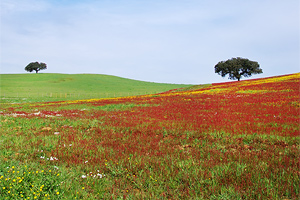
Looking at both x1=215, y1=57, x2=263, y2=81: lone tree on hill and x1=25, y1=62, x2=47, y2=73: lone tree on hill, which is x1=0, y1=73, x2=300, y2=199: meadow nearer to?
x1=215, y1=57, x2=263, y2=81: lone tree on hill

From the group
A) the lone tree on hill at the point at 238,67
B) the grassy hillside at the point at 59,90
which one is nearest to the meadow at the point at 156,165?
the grassy hillside at the point at 59,90

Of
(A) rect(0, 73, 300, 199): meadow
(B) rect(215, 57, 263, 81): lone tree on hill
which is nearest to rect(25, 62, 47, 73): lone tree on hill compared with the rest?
(B) rect(215, 57, 263, 81): lone tree on hill

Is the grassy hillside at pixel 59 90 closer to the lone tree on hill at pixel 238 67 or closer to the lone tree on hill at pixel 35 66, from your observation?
the lone tree on hill at pixel 238 67

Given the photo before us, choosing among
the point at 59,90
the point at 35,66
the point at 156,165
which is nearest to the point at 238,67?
the point at 59,90

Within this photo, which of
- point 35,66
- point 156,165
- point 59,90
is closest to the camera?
point 156,165

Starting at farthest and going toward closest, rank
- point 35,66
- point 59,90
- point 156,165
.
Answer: point 35,66 → point 59,90 → point 156,165

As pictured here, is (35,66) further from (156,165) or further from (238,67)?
(156,165)

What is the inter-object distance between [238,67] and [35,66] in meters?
123

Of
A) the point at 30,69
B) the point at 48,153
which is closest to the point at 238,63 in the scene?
the point at 48,153

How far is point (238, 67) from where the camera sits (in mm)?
77938

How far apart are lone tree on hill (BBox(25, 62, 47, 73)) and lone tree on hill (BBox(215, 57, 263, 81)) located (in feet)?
372

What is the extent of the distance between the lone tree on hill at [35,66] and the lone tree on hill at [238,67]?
11336 cm

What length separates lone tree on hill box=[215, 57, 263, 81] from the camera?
78375 millimetres

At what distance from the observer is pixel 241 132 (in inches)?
332
